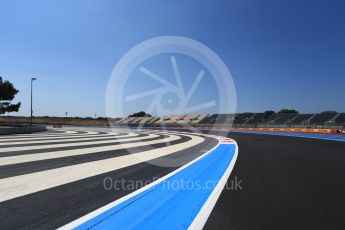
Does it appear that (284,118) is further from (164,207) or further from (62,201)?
(62,201)

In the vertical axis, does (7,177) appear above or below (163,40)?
below

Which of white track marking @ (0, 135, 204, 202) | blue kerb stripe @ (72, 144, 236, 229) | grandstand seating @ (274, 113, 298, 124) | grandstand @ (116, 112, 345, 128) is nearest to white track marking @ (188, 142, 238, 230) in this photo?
blue kerb stripe @ (72, 144, 236, 229)

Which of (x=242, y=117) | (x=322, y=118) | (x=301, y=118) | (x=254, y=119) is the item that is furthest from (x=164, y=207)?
(x=242, y=117)

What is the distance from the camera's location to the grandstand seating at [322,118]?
75.1 metres

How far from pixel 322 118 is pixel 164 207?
268 ft

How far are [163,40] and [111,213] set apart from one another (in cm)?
1551

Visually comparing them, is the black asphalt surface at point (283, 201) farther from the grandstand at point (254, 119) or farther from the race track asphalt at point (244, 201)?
the grandstand at point (254, 119)

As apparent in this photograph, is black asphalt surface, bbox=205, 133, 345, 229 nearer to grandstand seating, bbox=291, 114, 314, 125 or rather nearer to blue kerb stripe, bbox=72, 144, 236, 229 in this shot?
blue kerb stripe, bbox=72, 144, 236, 229

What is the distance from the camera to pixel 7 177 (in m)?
7.46

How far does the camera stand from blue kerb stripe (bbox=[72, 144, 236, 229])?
430 cm

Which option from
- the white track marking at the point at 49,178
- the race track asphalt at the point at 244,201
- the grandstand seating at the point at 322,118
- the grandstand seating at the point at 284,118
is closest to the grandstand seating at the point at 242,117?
the grandstand seating at the point at 284,118

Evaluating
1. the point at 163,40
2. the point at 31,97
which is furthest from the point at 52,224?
the point at 31,97

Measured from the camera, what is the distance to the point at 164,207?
519cm

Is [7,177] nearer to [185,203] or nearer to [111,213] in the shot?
[111,213]
